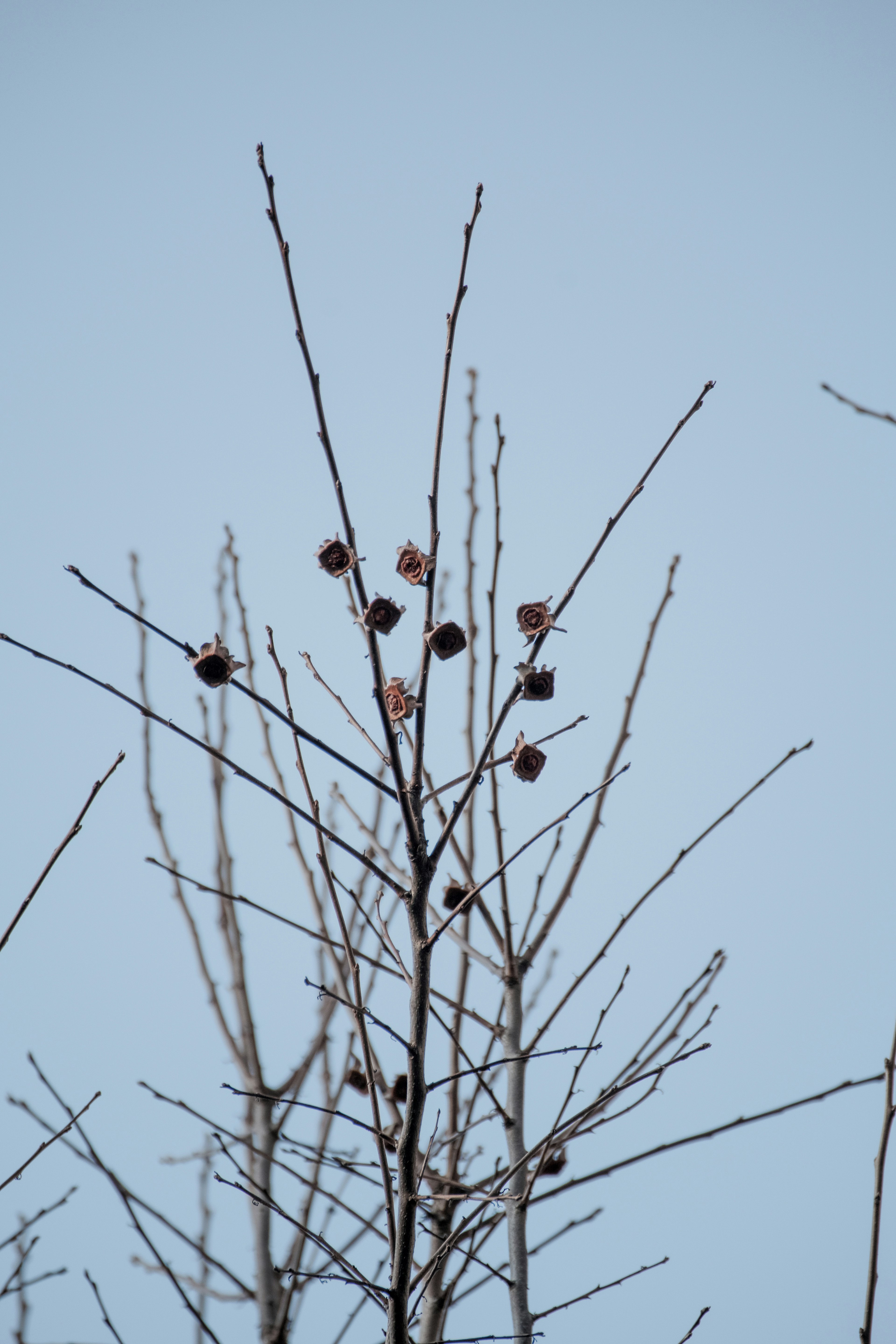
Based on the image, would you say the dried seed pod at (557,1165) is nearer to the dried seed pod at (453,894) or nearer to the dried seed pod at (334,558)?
the dried seed pod at (453,894)

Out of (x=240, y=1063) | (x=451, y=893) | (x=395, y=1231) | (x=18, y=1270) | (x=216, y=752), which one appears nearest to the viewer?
(x=216, y=752)

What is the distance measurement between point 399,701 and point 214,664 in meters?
0.33

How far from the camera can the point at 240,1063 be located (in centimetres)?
316

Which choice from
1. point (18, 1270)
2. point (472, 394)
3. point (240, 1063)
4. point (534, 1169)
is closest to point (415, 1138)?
point (534, 1169)

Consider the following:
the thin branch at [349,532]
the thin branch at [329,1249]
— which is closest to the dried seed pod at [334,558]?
the thin branch at [349,532]

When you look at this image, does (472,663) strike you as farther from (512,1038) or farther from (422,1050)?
(422,1050)

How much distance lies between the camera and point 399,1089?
2.72 metres

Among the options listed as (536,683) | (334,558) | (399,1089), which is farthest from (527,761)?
(399,1089)

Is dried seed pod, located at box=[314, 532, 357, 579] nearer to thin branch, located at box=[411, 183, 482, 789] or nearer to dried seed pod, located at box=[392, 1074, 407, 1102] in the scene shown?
thin branch, located at box=[411, 183, 482, 789]

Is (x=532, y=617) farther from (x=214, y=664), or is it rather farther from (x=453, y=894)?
(x=453, y=894)

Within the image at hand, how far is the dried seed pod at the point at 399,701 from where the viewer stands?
183 cm

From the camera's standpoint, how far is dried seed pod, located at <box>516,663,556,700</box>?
6.09 feet

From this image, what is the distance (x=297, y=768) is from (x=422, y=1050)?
556mm

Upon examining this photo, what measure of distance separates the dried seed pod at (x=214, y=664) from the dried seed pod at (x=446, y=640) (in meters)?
0.33
